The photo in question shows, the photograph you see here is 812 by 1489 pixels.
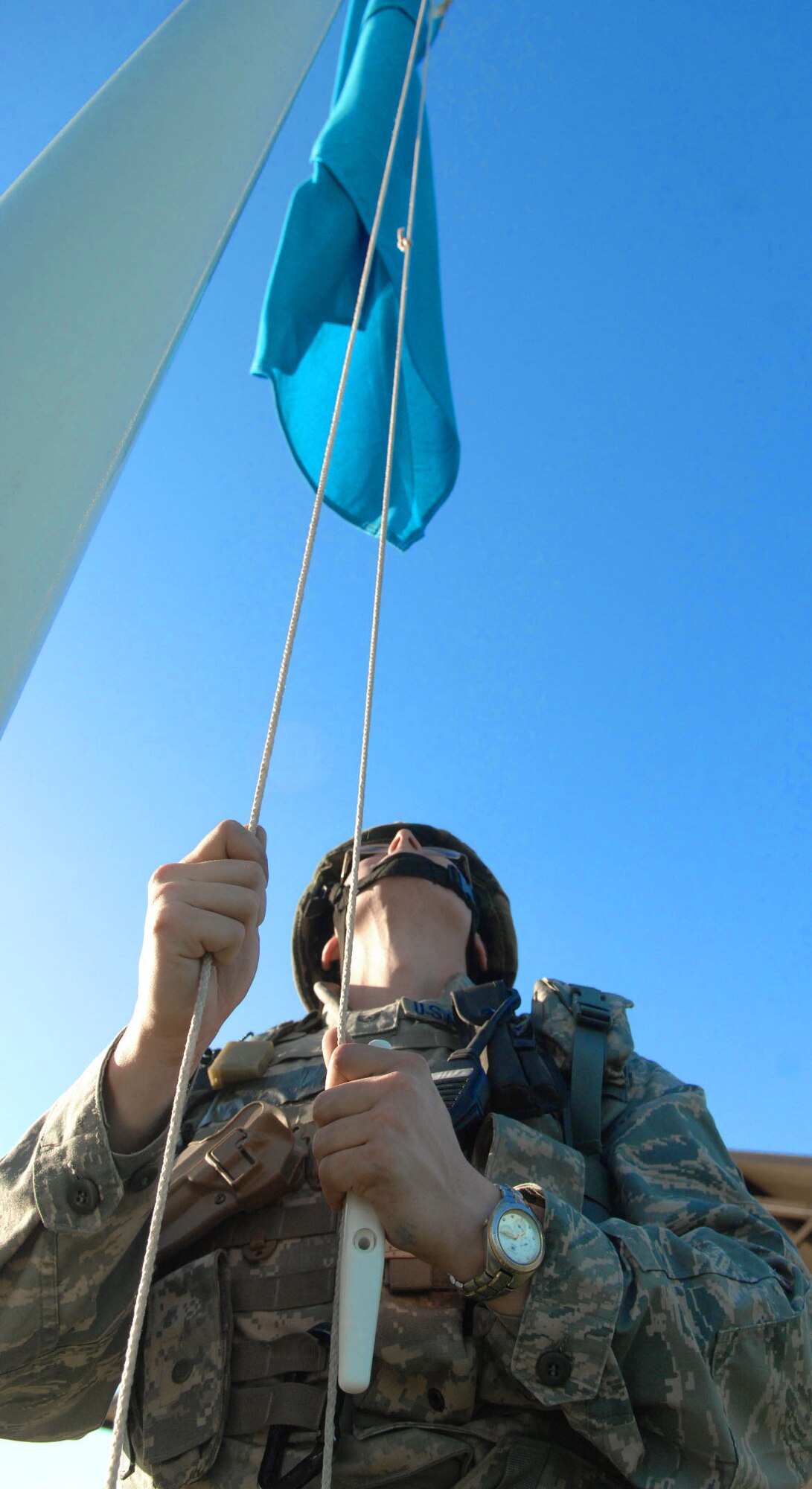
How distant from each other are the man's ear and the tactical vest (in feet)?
5.05

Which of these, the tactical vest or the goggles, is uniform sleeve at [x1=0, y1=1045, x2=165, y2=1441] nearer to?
the tactical vest

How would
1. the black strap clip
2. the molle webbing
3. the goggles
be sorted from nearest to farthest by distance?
the black strap clip, the molle webbing, the goggles

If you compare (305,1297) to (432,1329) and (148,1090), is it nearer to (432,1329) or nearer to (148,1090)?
(432,1329)

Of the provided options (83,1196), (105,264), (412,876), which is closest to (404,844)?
(412,876)

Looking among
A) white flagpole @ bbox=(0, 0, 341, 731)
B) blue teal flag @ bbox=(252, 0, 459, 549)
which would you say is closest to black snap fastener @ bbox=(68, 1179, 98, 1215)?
white flagpole @ bbox=(0, 0, 341, 731)

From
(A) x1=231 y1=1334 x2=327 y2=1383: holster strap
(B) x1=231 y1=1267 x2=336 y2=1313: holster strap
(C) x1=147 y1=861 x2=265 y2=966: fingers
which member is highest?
(C) x1=147 y1=861 x2=265 y2=966: fingers

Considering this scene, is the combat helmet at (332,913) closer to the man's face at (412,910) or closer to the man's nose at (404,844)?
the man's nose at (404,844)

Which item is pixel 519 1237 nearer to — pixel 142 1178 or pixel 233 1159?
pixel 142 1178

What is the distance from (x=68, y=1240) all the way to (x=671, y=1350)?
4.21 ft

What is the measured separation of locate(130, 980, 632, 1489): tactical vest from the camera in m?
2.16

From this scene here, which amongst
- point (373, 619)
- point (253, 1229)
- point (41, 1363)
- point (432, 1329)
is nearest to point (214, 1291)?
point (253, 1229)

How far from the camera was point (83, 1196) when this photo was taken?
2.12 m

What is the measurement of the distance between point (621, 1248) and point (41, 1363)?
4.34 ft

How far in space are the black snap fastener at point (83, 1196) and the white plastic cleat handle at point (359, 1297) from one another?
0.79 m
